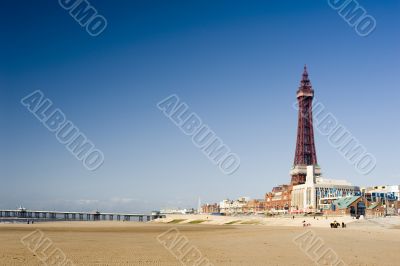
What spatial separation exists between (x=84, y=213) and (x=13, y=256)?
170422mm

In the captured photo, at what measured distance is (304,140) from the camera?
137 m

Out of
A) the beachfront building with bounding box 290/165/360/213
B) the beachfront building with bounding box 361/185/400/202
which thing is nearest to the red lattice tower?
the beachfront building with bounding box 290/165/360/213

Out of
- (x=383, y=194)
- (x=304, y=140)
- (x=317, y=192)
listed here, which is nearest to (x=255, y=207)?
(x=304, y=140)

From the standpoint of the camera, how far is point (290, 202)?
12862 cm

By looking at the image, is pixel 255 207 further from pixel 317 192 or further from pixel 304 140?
pixel 317 192

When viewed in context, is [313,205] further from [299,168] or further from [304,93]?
[304,93]

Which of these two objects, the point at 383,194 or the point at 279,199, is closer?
the point at 383,194

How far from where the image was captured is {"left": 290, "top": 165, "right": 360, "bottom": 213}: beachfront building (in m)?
111

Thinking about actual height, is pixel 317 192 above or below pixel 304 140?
below

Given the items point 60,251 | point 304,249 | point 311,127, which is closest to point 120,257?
point 60,251

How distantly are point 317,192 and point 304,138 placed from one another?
2739 cm

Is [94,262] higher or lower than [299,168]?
lower

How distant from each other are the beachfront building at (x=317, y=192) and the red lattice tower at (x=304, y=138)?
24.5 feet

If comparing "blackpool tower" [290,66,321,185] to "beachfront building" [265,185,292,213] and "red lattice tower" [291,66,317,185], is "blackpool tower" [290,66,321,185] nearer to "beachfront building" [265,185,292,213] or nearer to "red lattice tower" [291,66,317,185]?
"red lattice tower" [291,66,317,185]
